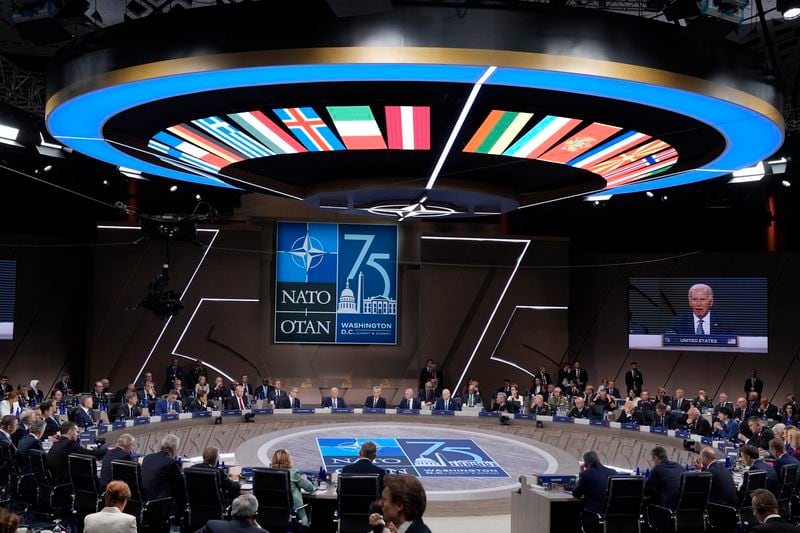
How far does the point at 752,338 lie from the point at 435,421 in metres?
9.61

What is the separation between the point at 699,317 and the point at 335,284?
9.84 meters

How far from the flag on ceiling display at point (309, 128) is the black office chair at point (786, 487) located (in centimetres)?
642

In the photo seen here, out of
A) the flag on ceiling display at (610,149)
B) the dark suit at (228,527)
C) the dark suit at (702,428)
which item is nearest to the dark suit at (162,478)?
the dark suit at (228,527)

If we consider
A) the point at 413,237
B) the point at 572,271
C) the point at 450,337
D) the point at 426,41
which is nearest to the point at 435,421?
the point at 450,337

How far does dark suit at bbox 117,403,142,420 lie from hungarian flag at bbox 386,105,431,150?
684cm

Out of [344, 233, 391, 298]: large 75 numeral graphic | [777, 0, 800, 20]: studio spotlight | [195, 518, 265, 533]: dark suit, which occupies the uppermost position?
[777, 0, 800, 20]: studio spotlight

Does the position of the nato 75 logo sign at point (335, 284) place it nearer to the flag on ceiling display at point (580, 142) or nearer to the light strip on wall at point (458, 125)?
the light strip on wall at point (458, 125)

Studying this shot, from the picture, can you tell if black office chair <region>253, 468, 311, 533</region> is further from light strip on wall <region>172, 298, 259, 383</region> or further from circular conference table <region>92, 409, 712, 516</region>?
light strip on wall <region>172, 298, 259, 383</region>

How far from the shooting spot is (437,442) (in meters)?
13.2

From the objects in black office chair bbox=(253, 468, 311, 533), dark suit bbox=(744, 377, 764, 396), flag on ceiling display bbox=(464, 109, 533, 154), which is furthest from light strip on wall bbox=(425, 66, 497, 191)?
dark suit bbox=(744, 377, 764, 396)

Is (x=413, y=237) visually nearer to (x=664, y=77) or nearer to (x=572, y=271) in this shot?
(x=572, y=271)

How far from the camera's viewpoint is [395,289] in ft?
68.1

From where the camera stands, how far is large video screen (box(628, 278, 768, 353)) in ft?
65.1

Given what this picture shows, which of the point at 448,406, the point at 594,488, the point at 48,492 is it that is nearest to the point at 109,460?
the point at 48,492
